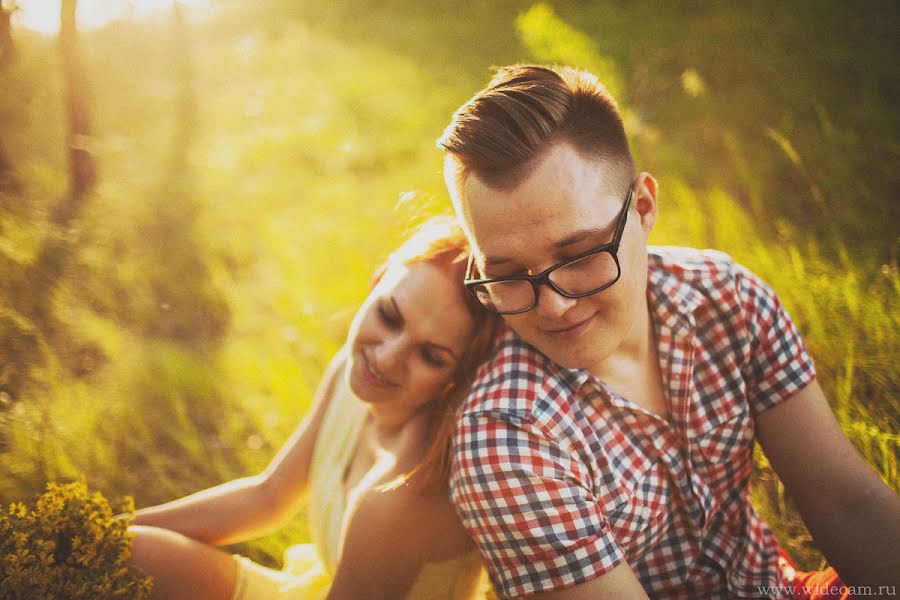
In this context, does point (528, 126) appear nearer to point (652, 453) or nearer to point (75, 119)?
point (652, 453)

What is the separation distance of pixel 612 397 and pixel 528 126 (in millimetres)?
661

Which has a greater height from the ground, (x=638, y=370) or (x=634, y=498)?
(x=638, y=370)

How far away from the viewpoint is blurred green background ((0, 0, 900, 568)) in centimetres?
265

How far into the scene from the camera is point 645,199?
1.63 metres

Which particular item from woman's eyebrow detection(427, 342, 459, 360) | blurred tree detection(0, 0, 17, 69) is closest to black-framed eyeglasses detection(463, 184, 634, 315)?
woman's eyebrow detection(427, 342, 459, 360)

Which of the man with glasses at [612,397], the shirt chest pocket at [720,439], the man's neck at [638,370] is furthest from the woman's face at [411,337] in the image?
the shirt chest pocket at [720,439]

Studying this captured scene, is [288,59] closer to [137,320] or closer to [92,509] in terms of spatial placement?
[137,320]

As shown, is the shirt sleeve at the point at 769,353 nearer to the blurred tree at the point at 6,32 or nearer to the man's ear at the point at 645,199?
the man's ear at the point at 645,199

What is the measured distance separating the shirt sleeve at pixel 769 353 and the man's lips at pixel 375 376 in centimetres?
93

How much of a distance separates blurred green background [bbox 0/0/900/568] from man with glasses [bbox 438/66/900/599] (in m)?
0.49

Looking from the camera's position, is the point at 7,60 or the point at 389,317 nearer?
the point at 389,317

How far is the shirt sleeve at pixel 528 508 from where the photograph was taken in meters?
1.32

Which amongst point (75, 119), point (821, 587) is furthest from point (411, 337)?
point (75, 119)

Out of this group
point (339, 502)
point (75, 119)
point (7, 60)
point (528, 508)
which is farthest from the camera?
point (75, 119)
